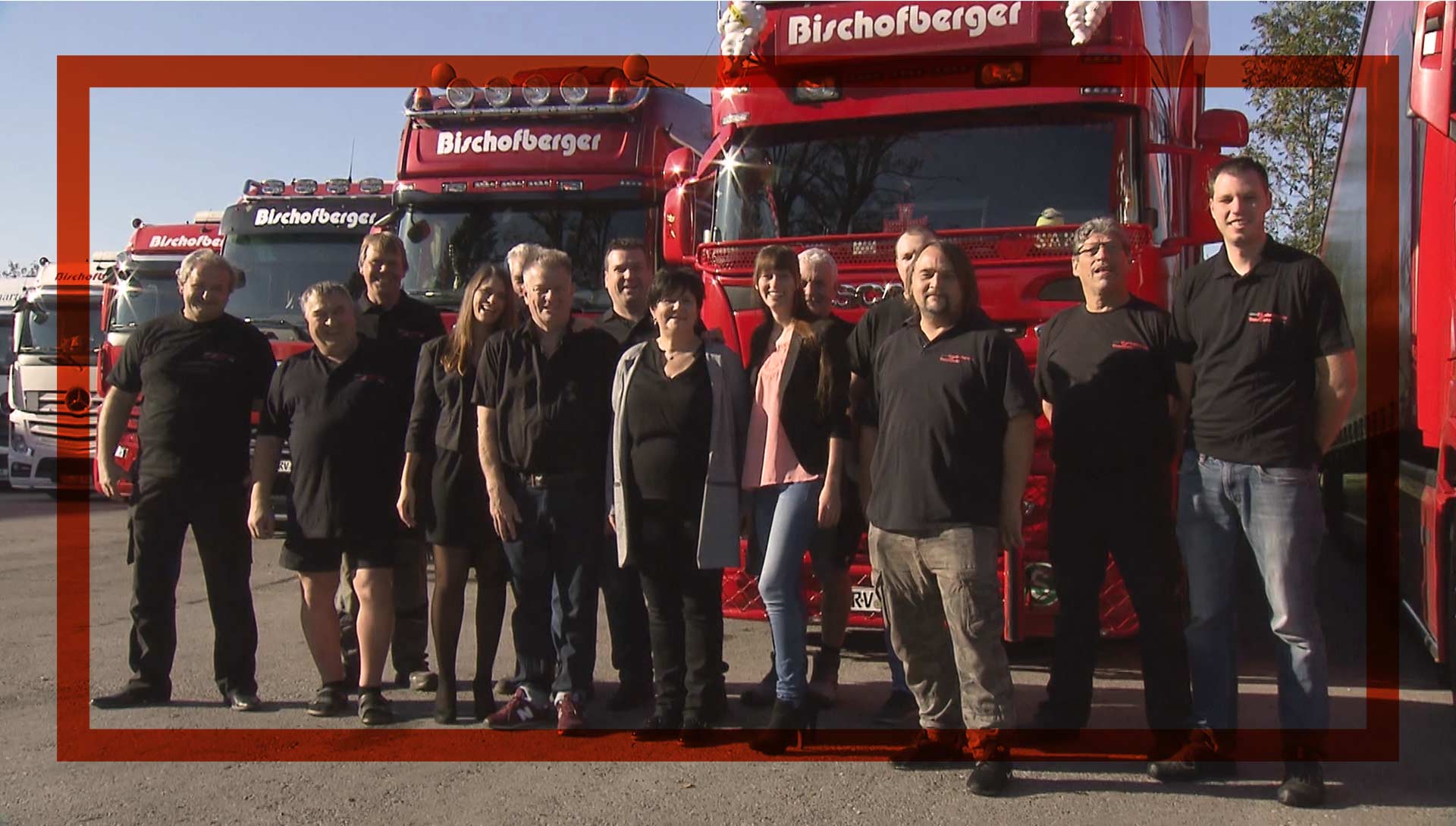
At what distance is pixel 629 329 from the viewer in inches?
230

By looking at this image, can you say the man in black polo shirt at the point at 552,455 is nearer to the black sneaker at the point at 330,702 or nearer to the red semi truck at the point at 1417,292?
the black sneaker at the point at 330,702

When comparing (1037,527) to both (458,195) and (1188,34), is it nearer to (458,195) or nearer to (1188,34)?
(1188,34)

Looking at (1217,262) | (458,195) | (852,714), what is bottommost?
(852,714)

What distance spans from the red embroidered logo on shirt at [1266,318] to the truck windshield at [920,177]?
173 centimetres

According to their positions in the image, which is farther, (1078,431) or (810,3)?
(810,3)

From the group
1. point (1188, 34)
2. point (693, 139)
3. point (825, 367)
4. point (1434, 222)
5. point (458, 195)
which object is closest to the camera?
point (825, 367)

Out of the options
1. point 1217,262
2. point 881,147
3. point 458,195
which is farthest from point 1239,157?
point 458,195

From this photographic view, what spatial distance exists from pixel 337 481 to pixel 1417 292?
15.9 ft

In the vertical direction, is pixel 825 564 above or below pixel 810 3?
below

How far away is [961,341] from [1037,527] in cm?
150

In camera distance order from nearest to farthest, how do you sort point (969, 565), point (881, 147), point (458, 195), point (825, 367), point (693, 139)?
point (969, 565) < point (825, 367) < point (881, 147) < point (458, 195) < point (693, 139)

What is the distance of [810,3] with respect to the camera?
667cm

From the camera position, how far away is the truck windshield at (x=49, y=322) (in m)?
15.9

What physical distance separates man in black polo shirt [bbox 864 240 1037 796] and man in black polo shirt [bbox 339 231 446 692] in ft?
7.71
